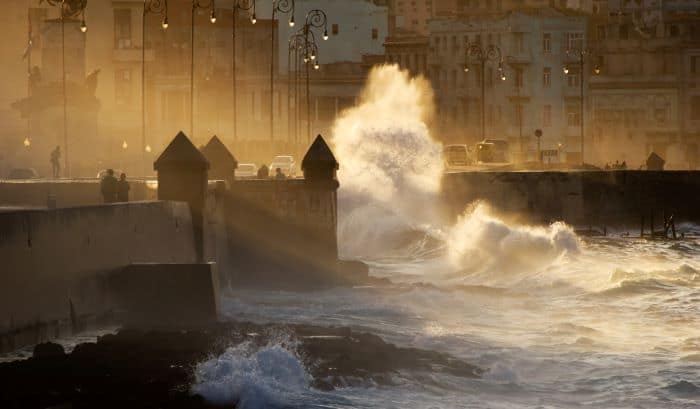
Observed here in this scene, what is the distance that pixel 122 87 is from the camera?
348 ft

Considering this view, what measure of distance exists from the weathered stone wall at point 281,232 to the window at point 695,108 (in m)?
71.8

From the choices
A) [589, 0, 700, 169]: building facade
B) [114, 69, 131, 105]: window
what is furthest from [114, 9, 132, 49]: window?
[589, 0, 700, 169]: building facade

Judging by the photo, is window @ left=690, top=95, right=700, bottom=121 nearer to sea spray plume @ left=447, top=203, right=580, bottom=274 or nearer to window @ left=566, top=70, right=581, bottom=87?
window @ left=566, top=70, right=581, bottom=87

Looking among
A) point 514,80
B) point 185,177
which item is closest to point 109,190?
point 185,177

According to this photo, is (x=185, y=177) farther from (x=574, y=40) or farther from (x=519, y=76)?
(x=574, y=40)

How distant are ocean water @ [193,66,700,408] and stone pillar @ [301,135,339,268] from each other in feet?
5.02

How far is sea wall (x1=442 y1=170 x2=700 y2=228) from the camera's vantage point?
73.8m

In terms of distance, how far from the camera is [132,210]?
31.2 metres

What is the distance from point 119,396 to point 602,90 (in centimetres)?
9336

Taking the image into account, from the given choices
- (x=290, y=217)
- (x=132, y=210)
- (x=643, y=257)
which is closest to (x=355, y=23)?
(x=643, y=257)

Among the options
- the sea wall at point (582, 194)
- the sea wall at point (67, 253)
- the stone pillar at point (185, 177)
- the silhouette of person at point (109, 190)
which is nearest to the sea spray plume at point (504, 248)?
the sea wall at point (582, 194)

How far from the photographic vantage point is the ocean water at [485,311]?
25688mm

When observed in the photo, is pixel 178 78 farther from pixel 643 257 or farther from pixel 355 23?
pixel 643 257

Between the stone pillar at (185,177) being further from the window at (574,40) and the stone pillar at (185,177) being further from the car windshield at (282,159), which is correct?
the window at (574,40)
